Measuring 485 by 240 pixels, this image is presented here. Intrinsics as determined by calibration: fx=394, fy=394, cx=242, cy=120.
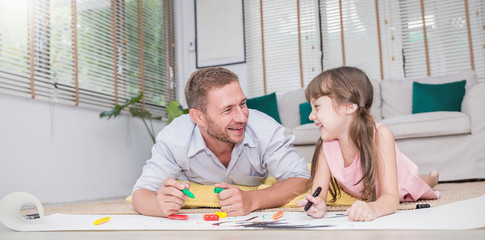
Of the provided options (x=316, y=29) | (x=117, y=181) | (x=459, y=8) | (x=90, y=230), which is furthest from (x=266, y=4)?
(x=90, y=230)

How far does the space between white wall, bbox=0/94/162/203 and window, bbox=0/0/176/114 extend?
129 mm

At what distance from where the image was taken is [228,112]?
1.49m

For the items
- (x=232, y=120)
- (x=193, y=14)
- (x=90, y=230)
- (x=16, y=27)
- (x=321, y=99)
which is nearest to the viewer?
(x=90, y=230)

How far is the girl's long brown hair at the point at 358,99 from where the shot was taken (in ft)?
4.18

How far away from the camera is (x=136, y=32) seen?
4.09 metres

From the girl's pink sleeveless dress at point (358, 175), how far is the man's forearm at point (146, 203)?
0.62m

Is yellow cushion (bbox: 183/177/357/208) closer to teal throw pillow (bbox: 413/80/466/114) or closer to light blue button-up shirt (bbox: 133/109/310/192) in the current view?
light blue button-up shirt (bbox: 133/109/310/192)

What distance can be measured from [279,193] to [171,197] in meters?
0.40

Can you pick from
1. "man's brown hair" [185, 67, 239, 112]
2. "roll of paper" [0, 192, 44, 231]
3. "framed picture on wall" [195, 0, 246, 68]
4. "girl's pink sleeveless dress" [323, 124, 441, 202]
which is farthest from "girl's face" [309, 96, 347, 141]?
"framed picture on wall" [195, 0, 246, 68]

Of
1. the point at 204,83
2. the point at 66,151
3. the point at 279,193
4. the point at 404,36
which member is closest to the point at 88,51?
the point at 66,151

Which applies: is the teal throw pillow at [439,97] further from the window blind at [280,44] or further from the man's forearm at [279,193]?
the man's forearm at [279,193]

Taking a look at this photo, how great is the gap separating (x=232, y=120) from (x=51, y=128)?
1.87 metres

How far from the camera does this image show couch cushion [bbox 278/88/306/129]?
3.85m

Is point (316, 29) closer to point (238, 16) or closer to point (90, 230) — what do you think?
point (238, 16)
